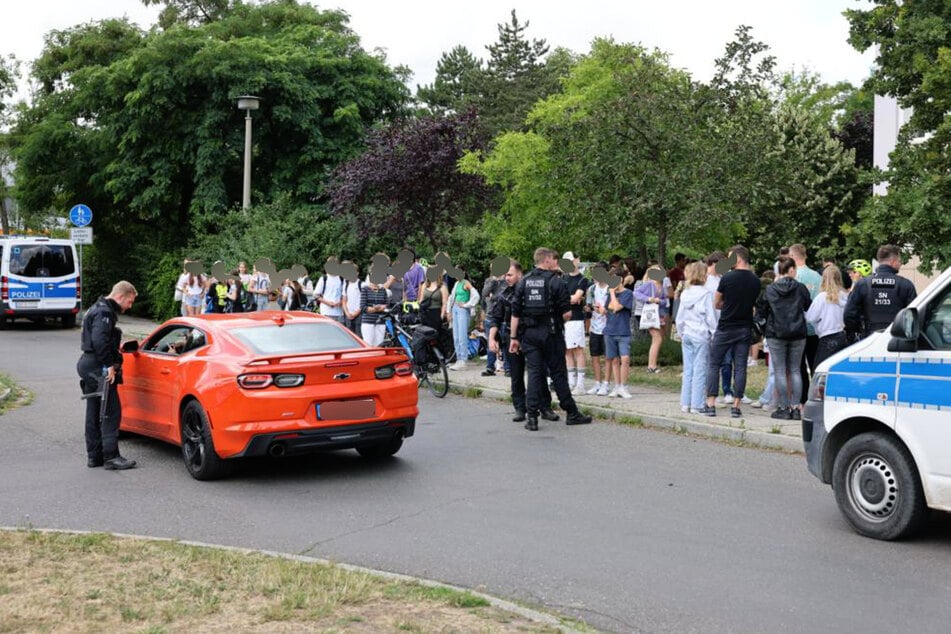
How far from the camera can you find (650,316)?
606 inches

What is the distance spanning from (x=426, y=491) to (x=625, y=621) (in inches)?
138

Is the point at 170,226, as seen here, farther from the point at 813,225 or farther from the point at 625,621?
the point at 625,621

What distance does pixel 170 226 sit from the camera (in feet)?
120

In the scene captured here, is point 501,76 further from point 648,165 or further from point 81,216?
point 648,165

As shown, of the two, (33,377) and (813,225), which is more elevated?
(813,225)

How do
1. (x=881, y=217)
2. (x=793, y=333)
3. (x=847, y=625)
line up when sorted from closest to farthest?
(x=847, y=625)
(x=793, y=333)
(x=881, y=217)

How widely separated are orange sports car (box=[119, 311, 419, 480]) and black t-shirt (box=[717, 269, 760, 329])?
4103 mm

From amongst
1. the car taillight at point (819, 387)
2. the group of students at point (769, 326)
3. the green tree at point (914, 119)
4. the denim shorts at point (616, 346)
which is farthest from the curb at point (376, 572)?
the green tree at point (914, 119)

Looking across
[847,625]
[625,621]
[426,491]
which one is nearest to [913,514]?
[847,625]

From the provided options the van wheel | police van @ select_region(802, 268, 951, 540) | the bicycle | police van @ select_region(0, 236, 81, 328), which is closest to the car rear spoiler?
police van @ select_region(802, 268, 951, 540)

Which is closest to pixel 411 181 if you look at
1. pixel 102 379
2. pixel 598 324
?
pixel 598 324

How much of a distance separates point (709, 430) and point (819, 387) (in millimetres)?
3976

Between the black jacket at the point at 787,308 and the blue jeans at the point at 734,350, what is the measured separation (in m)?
0.33

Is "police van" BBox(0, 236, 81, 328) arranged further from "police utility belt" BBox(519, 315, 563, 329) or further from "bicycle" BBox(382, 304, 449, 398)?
"police utility belt" BBox(519, 315, 563, 329)
